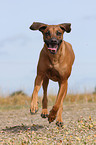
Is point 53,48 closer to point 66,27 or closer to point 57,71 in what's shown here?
point 57,71

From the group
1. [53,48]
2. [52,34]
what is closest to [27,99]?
[53,48]

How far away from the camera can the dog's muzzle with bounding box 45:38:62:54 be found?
21.9 ft

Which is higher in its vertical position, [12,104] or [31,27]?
[31,27]

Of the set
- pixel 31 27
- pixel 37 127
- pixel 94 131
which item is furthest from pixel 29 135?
pixel 31 27

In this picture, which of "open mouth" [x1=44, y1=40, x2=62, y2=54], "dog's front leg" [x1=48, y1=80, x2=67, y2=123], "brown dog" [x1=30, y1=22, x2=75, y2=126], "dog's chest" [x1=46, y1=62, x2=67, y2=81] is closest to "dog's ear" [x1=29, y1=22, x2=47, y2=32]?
"brown dog" [x1=30, y1=22, x2=75, y2=126]

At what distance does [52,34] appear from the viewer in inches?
268

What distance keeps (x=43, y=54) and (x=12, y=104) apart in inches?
545

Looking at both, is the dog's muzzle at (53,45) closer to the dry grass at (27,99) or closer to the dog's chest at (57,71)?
the dog's chest at (57,71)

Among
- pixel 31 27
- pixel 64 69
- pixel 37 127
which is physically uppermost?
pixel 31 27

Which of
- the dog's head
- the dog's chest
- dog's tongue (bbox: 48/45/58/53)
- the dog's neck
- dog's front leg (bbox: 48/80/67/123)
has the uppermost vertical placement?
the dog's head

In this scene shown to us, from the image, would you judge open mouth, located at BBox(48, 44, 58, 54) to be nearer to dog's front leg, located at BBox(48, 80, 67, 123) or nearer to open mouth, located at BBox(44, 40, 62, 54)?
open mouth, located at BBox(44, 40, 62, 54)

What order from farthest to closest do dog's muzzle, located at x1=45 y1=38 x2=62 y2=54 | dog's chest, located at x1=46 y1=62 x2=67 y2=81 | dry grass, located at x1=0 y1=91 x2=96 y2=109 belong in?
dry grass, located at x1=0 y1=91 x2=96 y2=109 < dog's chest, located at x1=46 y1=62 x2=67 y2=81 < dog's muzzle, located at x1=45 y1=38 x2=62 y2=54

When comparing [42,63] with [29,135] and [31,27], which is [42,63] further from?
[29,135]

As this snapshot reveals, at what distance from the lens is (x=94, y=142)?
6.72m
